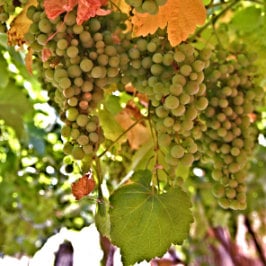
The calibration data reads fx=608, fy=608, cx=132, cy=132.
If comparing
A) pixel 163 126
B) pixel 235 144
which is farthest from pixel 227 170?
pixel 163 126

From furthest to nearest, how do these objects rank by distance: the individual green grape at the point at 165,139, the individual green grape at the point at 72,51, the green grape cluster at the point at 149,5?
the individual green grape at the point at 165,139 → the individual green grape at the point at 72,51 → the green grape cluster at the point at 149,5

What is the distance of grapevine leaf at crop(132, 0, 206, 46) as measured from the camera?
747 millimetres

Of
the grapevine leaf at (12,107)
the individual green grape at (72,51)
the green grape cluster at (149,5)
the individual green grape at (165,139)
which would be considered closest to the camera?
the green grape cluster at (149,5)

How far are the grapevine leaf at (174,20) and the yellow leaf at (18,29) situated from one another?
0.16 m

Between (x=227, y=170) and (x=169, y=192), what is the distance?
0.33 feet

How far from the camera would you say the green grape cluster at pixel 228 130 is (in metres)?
0.88

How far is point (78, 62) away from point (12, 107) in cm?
51

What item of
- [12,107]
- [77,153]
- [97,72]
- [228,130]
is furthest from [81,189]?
[12,107]

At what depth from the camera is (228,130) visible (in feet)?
2.92

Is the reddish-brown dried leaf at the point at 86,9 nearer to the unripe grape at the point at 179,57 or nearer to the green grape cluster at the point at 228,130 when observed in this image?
the unripe grape at the point at 179,57

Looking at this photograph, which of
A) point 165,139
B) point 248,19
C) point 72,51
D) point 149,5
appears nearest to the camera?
point 149,5

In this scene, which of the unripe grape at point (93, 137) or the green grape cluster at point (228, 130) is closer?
the unripe grape at point (93, 137)

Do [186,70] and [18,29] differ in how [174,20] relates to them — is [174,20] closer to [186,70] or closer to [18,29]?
[186,70]

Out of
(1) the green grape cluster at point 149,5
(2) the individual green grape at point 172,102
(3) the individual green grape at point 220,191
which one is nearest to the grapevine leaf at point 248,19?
(3) the individual green grape at point 220,191
